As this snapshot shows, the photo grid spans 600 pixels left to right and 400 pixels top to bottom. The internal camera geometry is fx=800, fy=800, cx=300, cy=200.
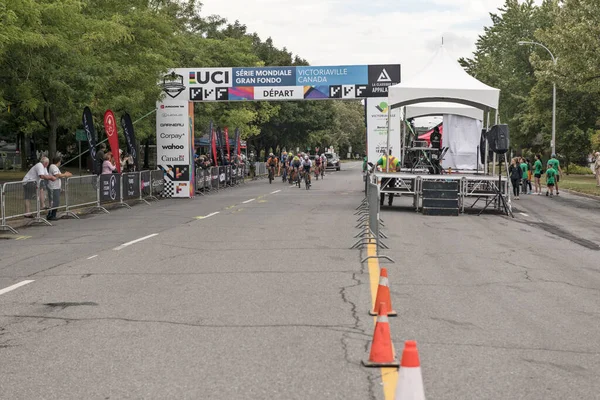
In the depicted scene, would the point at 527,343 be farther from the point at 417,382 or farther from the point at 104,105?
the point at 104,105

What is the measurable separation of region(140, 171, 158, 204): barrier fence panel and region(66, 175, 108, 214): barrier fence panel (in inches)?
181

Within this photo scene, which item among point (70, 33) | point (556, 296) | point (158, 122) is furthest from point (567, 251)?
point (158, 122)

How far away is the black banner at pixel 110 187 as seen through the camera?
77.5ft

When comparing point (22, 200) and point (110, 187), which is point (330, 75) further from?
point (22, 200)

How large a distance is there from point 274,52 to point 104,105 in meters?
50.2

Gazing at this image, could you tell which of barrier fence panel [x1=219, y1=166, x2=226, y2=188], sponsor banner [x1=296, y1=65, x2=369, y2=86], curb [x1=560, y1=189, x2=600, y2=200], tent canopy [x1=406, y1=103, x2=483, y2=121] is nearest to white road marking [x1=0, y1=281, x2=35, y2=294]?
tent canopy [x1=406, y1=103, x2=483, y2=121]

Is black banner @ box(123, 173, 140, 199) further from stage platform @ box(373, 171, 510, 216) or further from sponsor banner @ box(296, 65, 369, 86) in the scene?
sponsor banner @ box(296, 65, 369, 86)

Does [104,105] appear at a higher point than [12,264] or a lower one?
higher

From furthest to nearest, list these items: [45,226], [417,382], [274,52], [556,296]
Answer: [274,52] → [45,226] → [556,296] → [417,382]

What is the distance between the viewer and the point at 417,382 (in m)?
4.03

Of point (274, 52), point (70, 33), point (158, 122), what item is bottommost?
point (158, 122)

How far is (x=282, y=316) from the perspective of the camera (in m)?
7.54

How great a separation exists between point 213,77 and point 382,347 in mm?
27383

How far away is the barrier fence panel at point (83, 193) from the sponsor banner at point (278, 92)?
35.3 feet
